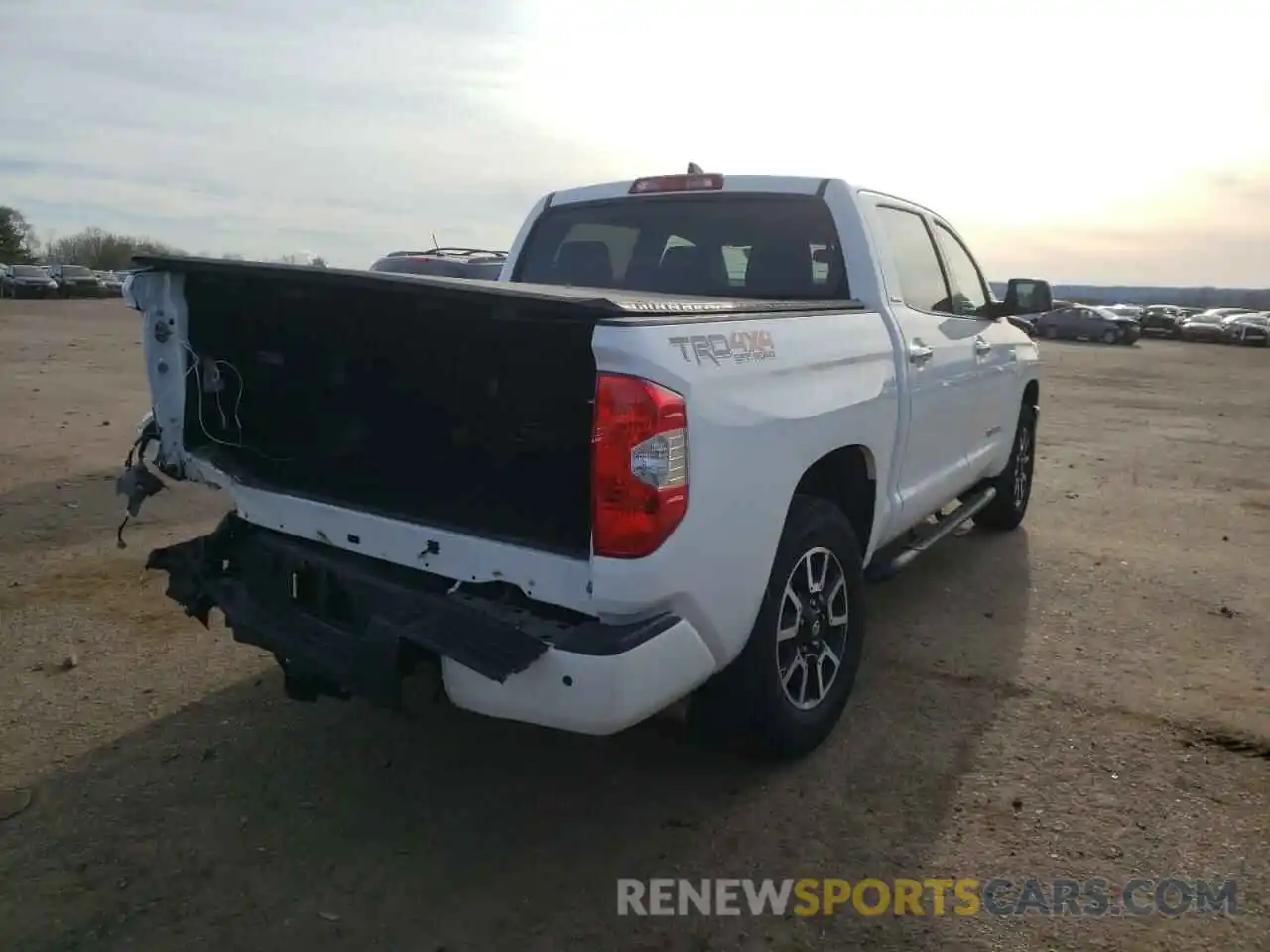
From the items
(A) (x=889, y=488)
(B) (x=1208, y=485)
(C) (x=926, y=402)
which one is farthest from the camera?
(B) (x=1208, y=485)

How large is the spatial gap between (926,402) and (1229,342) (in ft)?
155

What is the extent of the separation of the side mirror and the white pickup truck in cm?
183

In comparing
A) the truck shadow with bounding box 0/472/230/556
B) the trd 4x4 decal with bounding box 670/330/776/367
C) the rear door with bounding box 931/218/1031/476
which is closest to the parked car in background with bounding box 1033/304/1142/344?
the rear door with bounding box 931/218/1031/476

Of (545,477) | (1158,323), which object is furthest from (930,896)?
(1158,323)

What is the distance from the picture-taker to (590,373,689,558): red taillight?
261cm

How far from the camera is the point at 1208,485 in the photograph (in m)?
8.93

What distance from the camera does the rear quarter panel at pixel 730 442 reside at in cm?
268

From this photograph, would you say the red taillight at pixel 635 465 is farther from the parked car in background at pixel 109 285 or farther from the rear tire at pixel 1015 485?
the parked car in background at pixel 109 285

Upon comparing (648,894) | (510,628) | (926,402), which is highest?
(926,402)

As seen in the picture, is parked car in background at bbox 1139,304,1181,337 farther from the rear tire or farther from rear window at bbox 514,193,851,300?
rear window at bbox 514,193,851,300

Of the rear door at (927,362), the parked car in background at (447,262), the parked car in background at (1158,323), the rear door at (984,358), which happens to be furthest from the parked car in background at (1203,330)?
the rear door at (927,362)

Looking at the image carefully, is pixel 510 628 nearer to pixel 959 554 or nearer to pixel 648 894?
pixel 648 894

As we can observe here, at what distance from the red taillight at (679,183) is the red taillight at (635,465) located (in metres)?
2.47

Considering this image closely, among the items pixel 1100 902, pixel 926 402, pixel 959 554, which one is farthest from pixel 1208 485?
pixel 1100 902
